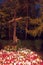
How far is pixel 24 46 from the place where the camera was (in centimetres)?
1677

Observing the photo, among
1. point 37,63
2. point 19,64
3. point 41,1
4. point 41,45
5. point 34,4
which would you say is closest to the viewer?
point 19,64

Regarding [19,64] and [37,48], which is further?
[37,48]

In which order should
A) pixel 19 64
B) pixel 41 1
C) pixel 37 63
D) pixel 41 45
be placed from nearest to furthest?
pixel 19 64 < pixel 37 63 < pixel 41 1 < pixel 41 45

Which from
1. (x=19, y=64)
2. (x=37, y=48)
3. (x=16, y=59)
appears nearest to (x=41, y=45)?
(x=37, y=48)

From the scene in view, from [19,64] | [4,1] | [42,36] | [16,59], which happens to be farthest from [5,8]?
[19,64]

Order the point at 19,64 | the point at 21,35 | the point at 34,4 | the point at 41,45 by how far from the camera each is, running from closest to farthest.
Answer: the point at 19,64, the point at 41,45, the point at 34,4, the point at 21,35

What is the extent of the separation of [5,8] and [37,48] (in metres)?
4.03

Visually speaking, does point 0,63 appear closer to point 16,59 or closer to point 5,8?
point 16,59

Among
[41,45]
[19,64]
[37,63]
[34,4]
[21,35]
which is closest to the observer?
[19,64]

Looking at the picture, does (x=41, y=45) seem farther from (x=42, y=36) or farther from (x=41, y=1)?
(x=41, y=1)

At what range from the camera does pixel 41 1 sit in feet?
52.9

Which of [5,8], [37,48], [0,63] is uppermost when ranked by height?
[5,8]

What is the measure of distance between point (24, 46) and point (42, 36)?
253 cm

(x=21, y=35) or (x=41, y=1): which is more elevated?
(x=41, y=1)
